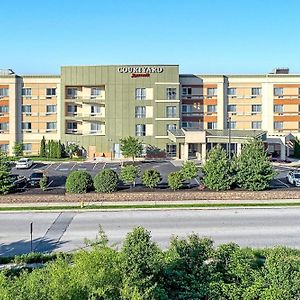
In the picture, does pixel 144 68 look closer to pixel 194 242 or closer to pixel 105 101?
pixel 105 101

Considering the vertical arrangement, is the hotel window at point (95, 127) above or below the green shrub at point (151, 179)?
above

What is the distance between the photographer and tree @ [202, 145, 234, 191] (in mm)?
33125

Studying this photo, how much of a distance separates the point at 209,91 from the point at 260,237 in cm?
4371

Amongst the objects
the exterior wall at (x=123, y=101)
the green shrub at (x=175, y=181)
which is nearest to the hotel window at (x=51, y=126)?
the exterior wall at (x=123, y=101)

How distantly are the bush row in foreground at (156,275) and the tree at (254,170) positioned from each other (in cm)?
1809

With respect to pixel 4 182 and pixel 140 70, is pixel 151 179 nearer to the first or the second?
pixel 4 182

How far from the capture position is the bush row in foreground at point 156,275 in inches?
432

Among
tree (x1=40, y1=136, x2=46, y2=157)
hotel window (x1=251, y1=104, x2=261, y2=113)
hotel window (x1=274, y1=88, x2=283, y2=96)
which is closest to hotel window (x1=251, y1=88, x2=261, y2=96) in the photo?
hotel window (x1=251, y1=104, x2=261, y2=113)

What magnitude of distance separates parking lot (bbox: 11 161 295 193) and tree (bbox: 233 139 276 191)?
4.47m

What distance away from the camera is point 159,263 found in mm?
13719

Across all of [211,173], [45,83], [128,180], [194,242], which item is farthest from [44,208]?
[45,83]

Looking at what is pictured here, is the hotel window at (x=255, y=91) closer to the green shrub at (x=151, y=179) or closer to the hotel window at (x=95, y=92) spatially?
the hotel window at (x=95, y=92)

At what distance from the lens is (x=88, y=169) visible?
5156 cm

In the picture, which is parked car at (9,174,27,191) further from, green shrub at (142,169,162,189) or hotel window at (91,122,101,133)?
hotel window at (91,122,101,133)
